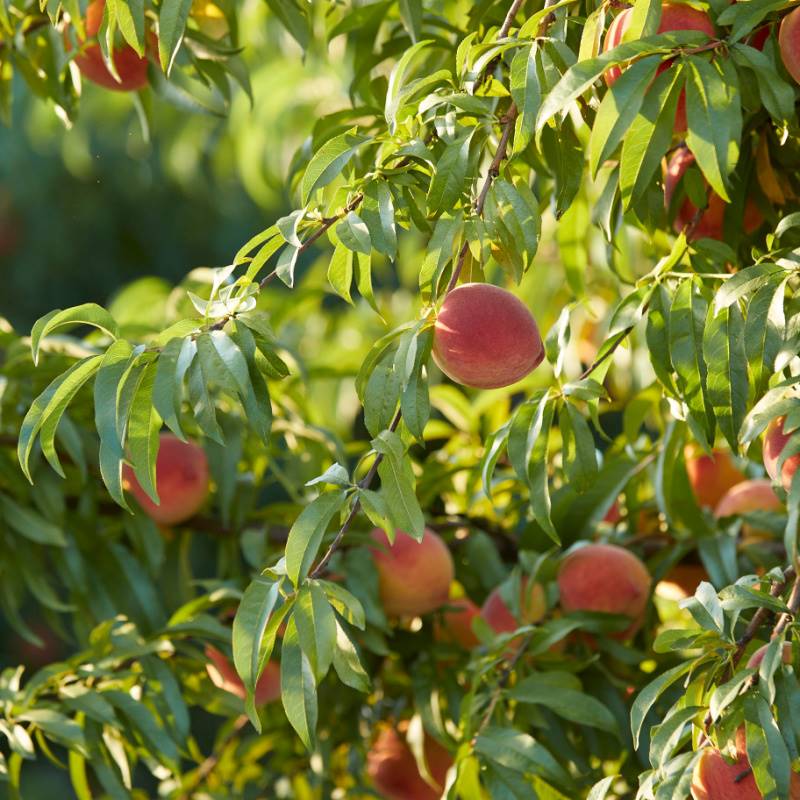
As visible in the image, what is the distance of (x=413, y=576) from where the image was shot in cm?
84

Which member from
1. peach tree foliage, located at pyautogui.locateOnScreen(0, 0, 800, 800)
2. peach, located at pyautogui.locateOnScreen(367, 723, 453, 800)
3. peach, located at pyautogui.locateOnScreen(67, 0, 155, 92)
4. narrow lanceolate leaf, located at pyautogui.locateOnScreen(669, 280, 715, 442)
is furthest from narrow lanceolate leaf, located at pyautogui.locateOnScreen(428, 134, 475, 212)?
peach, located at pyautogui.locateOnScreen(367, 723, 453, 800)

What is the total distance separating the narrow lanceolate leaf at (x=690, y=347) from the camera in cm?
55

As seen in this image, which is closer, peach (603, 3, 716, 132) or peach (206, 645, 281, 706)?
peach (603, 3, 716, 132)

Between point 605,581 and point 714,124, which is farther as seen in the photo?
point 605,581

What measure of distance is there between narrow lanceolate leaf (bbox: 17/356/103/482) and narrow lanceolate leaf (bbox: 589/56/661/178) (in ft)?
0.73

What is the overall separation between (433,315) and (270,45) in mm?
1211

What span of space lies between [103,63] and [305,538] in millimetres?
431

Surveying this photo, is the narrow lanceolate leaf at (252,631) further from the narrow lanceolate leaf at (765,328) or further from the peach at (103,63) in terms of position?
the peach at (103,63)

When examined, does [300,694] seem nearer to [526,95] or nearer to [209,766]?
[526,95]

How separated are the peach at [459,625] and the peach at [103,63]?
43 centimetres

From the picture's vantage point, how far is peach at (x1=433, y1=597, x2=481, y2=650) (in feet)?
3.03

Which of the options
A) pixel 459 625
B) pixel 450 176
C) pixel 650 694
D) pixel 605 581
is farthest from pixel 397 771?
pixel 450 176

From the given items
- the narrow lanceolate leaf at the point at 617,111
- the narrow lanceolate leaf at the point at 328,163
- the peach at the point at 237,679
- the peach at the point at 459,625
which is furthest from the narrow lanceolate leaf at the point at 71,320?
the peach at the point at 459,625

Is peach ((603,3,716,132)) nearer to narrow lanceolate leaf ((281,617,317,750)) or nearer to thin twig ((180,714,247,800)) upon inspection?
narrow lanceolate leaf ((281,617,317,750))
